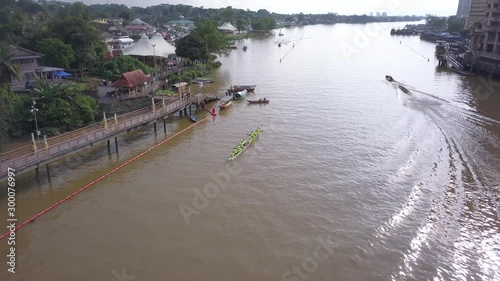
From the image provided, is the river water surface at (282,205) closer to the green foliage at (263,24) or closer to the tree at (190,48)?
the tree at (190,48)

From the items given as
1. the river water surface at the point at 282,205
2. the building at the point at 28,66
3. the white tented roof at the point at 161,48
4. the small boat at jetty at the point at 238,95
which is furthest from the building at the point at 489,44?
the building at the point at 28,66

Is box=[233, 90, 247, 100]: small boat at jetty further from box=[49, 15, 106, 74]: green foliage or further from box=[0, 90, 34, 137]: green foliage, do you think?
box=[0, 90, 34, 137]: green foliage

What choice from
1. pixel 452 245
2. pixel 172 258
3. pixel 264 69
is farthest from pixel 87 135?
pixel 264 69

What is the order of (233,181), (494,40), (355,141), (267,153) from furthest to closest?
(494,40) < (355,141) < (267,153) < (233,181)

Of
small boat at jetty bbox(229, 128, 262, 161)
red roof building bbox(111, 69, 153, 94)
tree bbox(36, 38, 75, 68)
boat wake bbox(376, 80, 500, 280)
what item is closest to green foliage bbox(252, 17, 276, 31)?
tree bbox(36, 38, 75, 68)

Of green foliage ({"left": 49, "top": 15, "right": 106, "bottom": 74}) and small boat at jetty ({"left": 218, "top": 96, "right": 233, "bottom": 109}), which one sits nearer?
small boat at jetty ({"left": 218, "top": 96, "right": 233, "bottom": 109})

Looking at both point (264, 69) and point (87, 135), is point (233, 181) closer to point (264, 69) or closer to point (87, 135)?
point (87, 135)
